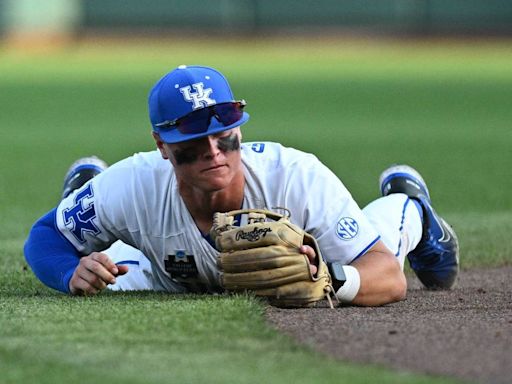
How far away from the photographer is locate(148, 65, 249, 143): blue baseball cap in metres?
4.55

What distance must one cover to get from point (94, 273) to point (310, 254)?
881mm

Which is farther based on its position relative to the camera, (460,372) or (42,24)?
(42,24)

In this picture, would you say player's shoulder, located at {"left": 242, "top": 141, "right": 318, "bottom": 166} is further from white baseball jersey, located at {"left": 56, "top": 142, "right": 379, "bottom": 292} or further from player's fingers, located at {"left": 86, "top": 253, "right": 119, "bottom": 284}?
player's fingers, located at {"left": 86, "top": 253, "right": 119, "bottom": 284}

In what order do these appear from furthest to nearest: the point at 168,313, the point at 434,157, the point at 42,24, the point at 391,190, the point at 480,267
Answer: the point at 42,24 < the point at 434,157 < the point at 480,267 < the point at 391,190 < the point at 168,313

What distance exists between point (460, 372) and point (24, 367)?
50.9 inches

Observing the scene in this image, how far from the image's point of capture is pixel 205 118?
454 cm

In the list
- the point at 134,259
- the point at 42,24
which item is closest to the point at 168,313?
the point at 134,259

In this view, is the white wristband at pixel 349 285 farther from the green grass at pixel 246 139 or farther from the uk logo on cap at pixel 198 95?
the uk logo on cap at pixel 198 95

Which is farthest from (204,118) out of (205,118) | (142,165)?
(142,165)

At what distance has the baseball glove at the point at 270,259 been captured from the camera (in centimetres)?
454

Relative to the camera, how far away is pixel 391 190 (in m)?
5.98

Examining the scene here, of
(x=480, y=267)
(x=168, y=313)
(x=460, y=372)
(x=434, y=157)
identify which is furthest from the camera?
(x=434, y=157)

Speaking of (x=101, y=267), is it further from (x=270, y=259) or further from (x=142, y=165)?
(x=270, y=259)

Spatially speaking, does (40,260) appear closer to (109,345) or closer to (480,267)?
(109,345)
